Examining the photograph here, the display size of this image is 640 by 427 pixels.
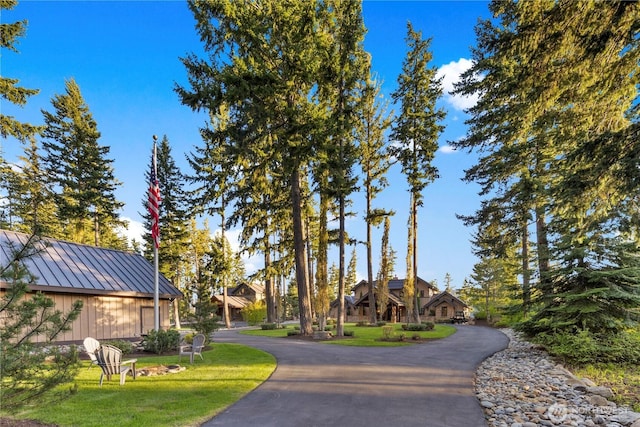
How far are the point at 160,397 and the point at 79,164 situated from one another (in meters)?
30.5

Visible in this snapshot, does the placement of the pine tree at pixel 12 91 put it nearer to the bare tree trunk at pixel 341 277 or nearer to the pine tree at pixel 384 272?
the bare tree trunk at pixel 341 277

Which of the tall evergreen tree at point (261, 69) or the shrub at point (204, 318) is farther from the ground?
the tall evergreen tree at point (261, 69)

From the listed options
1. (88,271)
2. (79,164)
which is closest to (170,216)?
(79,164)

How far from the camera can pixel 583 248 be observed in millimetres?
11539

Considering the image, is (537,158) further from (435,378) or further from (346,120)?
(435,378)

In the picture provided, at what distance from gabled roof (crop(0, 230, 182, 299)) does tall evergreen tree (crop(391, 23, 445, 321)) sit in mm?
18630

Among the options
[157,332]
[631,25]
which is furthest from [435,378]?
[157,332]

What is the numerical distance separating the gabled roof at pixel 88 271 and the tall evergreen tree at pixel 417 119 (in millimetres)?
18630

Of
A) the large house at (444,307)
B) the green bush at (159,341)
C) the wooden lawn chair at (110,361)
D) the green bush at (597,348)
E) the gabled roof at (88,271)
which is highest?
the gabled roof at (88,271)

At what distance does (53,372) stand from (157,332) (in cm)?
1050

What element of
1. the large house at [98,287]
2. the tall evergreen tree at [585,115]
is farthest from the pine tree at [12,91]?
the tall evergreen tree at [585,115]

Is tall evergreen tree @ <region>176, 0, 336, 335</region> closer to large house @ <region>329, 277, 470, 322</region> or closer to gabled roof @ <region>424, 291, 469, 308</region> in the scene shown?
large house @ <region>329, 277, 470, 322</region>

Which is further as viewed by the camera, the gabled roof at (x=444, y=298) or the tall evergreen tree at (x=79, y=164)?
the gabled roof at (x=444, y=298)

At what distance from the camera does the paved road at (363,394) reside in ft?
19.5
